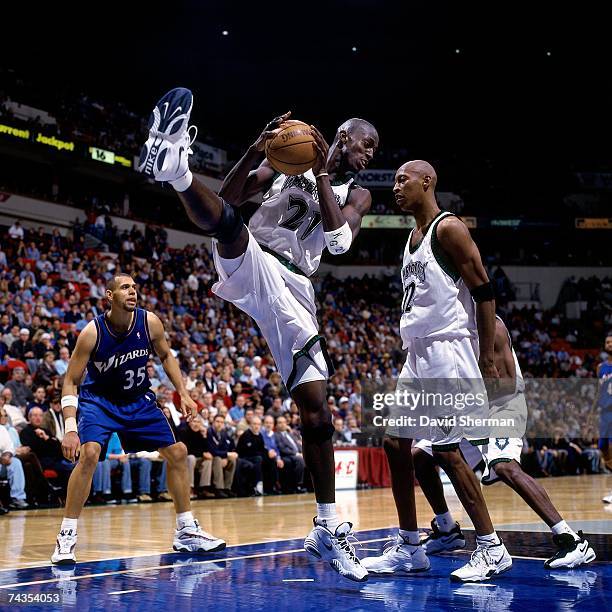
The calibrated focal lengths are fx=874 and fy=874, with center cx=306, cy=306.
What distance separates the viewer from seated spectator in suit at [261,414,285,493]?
→ 1265 cm

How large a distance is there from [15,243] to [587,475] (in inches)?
497

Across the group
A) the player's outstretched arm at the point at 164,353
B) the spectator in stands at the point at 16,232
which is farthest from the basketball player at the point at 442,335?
the spectator in stands at the point at 16,232

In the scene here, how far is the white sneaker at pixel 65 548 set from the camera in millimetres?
5176

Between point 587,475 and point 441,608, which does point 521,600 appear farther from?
point 587,475

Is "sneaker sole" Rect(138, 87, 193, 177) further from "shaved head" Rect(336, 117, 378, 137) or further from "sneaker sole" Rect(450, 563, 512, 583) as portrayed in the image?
"sneaker sole" Rect(450, 563, 512, 583)

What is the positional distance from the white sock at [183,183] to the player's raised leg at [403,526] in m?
1.92

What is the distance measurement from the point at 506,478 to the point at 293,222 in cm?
197

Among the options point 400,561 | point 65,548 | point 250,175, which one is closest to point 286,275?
point 250,175

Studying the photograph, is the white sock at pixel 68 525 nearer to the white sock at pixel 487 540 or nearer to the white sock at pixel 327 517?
the white sock at pixel 327 517

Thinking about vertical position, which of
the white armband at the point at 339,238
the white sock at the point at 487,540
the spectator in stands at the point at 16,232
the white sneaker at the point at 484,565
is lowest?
the white sneaker at the point at 484,565

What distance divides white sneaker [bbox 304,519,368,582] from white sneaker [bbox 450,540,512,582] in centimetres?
50

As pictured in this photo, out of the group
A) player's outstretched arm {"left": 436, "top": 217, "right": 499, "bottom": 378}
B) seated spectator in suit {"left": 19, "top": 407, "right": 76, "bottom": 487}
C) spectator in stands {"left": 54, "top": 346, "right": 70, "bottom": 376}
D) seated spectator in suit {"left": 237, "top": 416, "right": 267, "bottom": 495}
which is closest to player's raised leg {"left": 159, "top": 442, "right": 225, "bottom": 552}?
player's outstretched arm {"left": 436, "top": 217, "right": 499, "bottom": 378}

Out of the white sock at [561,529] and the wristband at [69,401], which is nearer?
the white sock at [561,529]

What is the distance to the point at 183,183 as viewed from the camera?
399 centimetres
